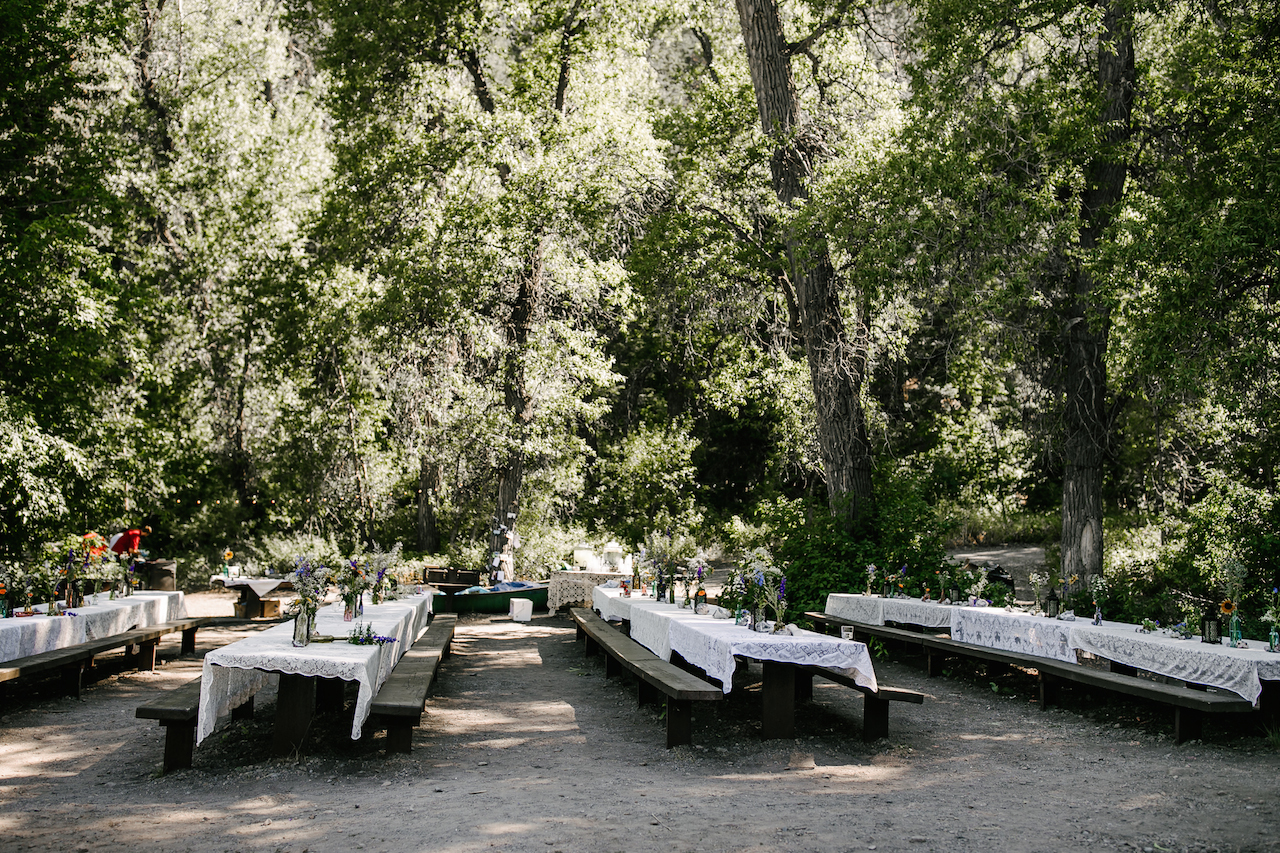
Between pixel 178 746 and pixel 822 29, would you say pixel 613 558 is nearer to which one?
pixel 822 29

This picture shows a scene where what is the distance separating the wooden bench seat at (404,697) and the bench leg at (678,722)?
1740mm

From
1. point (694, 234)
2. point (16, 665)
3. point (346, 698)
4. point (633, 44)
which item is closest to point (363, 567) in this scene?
point (346, 698)

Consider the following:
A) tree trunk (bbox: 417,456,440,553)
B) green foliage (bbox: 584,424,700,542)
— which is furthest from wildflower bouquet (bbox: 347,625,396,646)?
green foliage (bbox: 584,424,700,542)

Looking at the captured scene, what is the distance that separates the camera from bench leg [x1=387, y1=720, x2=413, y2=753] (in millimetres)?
6613

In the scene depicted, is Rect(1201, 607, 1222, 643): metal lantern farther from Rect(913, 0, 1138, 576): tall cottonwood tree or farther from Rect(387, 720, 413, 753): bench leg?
→ Rect(387, 720, 413, 753): bench leg

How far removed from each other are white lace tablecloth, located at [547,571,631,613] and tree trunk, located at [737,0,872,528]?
5034 millimetres

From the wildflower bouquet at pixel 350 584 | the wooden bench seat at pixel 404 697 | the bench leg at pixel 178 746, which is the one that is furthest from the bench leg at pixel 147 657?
the bench leg at pixel 178 746

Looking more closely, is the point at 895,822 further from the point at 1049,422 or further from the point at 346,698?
the point at 1049,422

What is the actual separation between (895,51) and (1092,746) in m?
11.0

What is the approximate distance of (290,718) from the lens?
6.46 m

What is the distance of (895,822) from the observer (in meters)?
5.00

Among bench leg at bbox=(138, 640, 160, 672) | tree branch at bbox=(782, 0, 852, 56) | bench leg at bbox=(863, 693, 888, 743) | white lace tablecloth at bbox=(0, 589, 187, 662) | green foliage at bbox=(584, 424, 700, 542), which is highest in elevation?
tree branch at bbox=(782, 0, 852, 56)

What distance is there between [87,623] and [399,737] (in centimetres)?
426

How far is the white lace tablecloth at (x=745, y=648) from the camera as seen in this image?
22.4 ft
